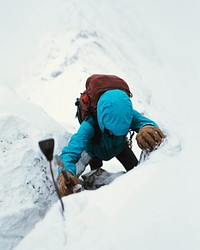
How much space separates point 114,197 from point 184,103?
11.1 metres

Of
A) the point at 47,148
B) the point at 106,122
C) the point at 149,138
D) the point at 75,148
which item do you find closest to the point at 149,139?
the point at 149,138

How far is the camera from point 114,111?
2.40 metres

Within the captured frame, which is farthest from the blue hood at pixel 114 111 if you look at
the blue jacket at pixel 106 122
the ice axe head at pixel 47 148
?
the ice axe head at pixel 47 148

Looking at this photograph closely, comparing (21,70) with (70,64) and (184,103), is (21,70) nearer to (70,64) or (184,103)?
(70,64)

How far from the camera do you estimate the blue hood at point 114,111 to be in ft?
7.89

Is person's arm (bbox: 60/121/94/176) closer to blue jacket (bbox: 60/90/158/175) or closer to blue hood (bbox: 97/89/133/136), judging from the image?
blue jacket (bbox: 60/90/158/175)

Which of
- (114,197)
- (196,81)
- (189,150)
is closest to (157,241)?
(114,197)

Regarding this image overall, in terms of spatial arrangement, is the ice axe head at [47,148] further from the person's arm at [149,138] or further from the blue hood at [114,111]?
the person's arm at [149,138]

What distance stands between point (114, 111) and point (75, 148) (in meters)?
0.51

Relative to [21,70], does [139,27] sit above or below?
below

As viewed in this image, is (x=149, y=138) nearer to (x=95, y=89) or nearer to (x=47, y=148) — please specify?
(x=95, y=89)

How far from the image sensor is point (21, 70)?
1639 cm

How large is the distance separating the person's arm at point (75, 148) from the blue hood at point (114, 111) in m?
0.20

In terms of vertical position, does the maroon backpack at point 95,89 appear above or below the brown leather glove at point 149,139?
→ above
